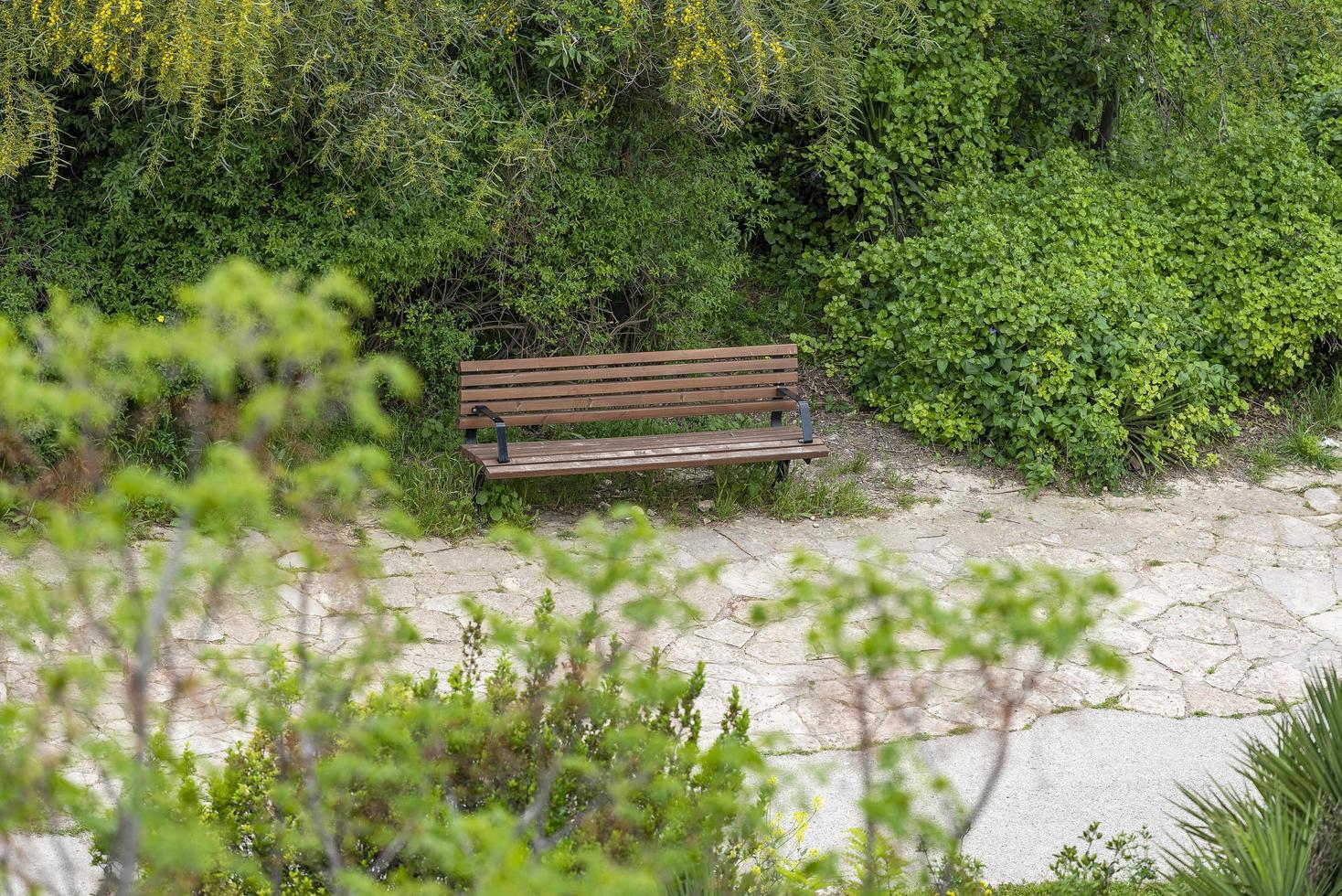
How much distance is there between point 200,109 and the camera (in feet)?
18.2

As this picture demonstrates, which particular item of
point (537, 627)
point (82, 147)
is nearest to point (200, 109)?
point (82, 147)

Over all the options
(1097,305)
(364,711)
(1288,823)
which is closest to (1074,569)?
(1097,305)

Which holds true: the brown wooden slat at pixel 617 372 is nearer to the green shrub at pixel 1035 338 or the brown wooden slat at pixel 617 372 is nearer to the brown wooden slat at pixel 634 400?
the brown wooden slat at pixel 634 400

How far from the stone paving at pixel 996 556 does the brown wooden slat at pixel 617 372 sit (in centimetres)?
73

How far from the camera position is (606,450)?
6602 mm

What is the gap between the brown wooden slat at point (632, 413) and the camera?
6.72 m

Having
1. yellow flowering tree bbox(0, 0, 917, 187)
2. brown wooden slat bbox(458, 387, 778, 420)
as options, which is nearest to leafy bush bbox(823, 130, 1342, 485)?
brown wooden slat bbox(458, 387, 778, 420)

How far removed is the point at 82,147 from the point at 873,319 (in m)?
4.41

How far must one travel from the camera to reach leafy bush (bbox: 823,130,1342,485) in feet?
24.4

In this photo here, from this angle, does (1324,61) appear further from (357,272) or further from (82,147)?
(82,147)

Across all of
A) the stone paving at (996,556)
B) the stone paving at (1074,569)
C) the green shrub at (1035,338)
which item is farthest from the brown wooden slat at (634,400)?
the green shrub at (1035,338)

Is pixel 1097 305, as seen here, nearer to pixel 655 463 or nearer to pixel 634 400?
pixel 634 400

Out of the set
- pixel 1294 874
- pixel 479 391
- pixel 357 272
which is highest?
pixel 357 272

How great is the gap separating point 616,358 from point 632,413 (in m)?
0.29
